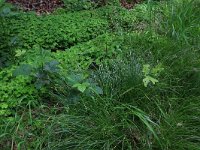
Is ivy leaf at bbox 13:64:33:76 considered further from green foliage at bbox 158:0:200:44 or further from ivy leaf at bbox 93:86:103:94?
green foliage at bbox 158:0:200:44

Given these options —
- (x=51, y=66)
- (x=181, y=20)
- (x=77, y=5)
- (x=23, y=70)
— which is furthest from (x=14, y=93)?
(x=77, y=5)

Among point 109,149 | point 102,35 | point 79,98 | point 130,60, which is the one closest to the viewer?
point 109,149

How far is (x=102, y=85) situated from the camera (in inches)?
140

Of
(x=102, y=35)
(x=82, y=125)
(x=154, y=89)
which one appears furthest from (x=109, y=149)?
(x=102, y=35)

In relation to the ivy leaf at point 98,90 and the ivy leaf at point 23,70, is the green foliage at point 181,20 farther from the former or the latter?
the ivy leaf at point 23,70

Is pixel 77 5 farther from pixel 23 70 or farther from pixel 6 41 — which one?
pixel 23 70

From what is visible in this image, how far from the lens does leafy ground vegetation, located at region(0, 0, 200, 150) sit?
3.13 metres

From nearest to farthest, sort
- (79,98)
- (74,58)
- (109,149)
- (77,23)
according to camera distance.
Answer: (109,149) → (79,98) → (74,58) → (77,23)

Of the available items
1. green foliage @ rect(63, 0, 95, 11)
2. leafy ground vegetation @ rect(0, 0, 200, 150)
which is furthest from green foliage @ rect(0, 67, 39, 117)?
green foliage @ rect(63, 0, 95, 11)

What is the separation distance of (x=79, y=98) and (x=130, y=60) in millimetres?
710

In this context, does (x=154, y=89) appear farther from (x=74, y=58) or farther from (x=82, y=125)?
(x=74, y=58)

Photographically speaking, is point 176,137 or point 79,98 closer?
point 176,137

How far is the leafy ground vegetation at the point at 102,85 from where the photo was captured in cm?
313

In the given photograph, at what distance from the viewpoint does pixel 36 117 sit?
11.3 feet
